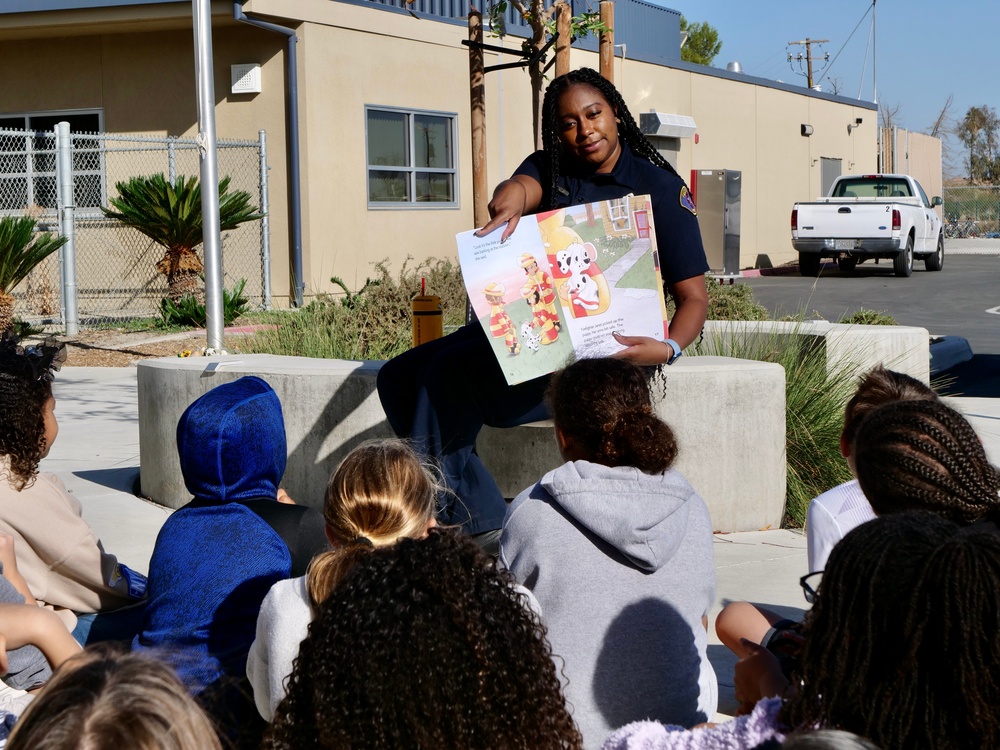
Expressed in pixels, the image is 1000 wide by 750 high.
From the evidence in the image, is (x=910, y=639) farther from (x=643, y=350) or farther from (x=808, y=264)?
(x=808, y=264)

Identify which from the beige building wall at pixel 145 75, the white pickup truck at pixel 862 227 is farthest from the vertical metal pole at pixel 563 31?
the white pickup truck at pixel 862 227

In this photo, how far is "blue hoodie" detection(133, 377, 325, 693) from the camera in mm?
2900

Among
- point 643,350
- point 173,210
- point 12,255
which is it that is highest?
point 173,210

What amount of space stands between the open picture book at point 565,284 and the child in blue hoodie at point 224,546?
3.28ft

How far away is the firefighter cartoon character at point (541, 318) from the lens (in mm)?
4023

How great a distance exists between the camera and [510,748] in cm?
167

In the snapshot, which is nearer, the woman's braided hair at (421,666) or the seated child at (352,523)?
the woman's braided hair at (421,666)

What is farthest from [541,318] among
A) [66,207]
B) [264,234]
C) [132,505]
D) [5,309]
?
[264,234]

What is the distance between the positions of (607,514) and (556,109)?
180 cm

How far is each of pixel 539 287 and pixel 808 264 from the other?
834 inches

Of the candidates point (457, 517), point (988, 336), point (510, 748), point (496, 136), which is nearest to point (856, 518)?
point (457, 517)

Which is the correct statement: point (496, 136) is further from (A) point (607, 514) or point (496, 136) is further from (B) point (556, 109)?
(A) point (607, 514)

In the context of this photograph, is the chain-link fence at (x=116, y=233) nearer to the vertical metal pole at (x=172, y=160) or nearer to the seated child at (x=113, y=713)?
the vertical metal pole at (x=172, y=160)

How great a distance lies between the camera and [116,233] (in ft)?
52.8
